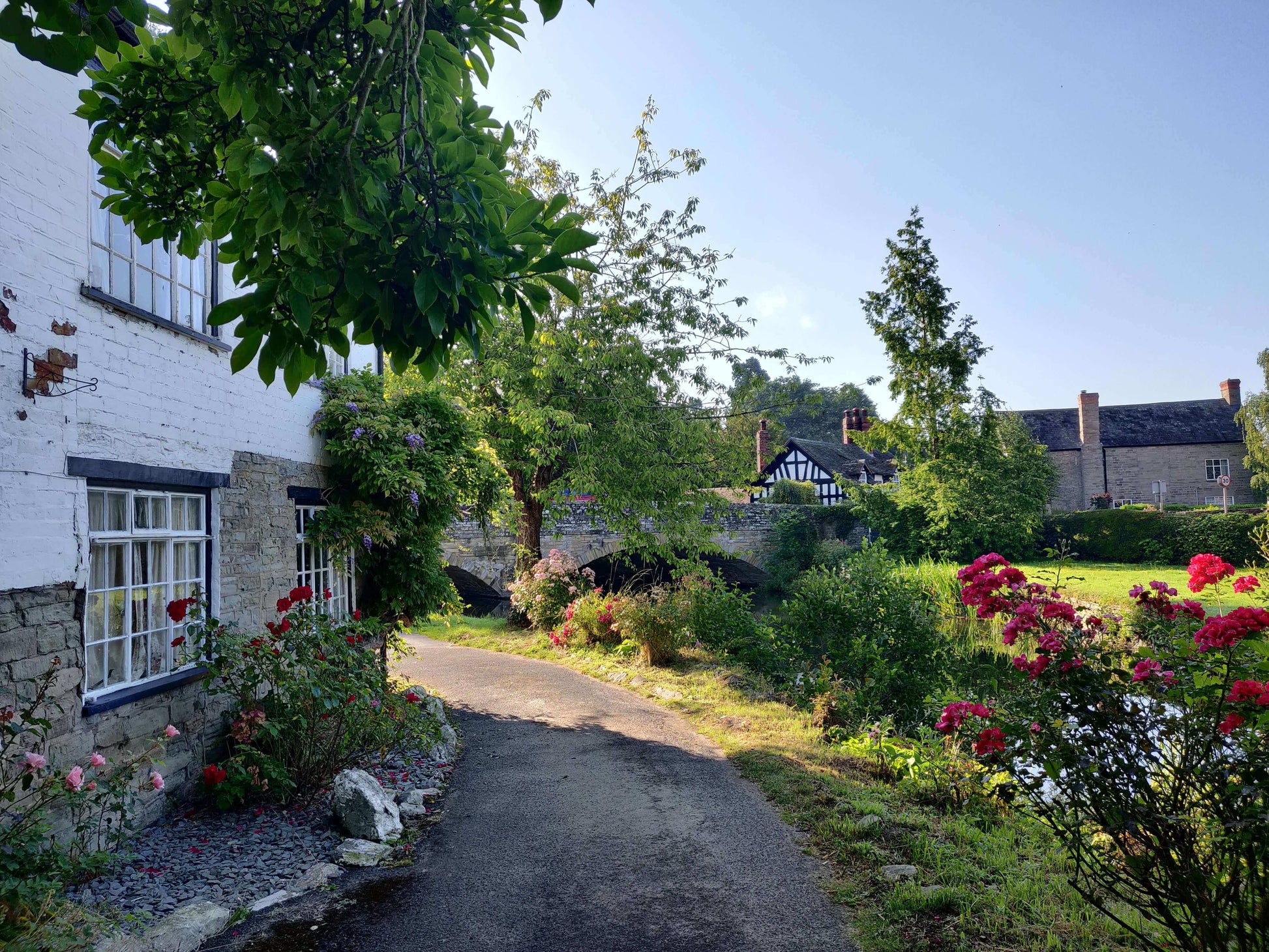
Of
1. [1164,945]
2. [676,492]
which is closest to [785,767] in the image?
[1164,945]

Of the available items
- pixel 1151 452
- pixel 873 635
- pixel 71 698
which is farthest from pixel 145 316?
pixel 1151 452

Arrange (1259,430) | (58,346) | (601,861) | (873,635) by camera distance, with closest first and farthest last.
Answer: (58,346)
(601,861)
(873,635)
(1259,430)

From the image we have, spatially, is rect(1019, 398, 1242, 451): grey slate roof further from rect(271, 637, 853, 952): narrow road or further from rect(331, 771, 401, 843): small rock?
rect(331, 771, 401, 843): small rock

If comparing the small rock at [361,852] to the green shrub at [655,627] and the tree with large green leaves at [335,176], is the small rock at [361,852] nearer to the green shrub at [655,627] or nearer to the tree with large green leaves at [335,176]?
the tree with large green leaves at [335,176]

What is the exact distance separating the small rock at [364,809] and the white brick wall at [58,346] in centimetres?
221

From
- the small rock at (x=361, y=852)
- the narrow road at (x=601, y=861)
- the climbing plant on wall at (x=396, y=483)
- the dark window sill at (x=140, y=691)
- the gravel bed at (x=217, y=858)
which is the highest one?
the climbing plant on wall at (x=396, y=483)

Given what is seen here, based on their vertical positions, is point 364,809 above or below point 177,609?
below

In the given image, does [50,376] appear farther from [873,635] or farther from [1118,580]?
[1118,580]

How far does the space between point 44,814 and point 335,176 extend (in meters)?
3.80

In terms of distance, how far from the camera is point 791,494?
1238 inches

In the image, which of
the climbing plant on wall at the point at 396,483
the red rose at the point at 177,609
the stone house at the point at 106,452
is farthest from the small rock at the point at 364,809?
the climbing plant on wall at the point at 396,483

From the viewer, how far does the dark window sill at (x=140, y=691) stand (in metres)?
4.84

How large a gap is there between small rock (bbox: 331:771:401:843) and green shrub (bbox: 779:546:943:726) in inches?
198

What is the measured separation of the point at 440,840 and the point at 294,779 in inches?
51.5
